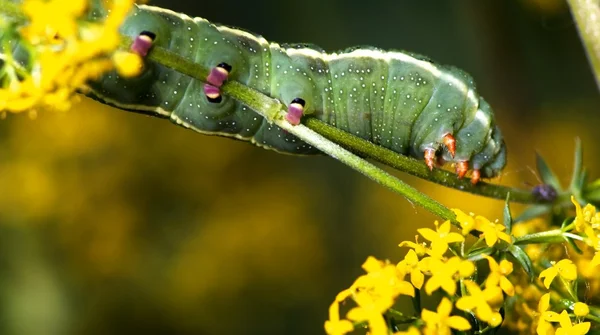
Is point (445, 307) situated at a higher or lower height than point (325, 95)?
lower

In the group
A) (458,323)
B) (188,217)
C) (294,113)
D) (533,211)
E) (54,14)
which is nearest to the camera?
(54,14)

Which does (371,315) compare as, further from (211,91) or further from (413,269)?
(211,91)

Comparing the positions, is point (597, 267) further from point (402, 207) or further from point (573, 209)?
point (402, 207)

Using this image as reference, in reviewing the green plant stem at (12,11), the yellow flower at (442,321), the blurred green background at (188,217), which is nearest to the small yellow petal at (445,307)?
the yellow flower at (442,321)

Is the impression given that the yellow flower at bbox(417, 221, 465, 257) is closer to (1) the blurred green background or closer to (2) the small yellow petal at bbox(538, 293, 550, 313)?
(2) the small yellow petal at bbox(538, 293, 550, 313)

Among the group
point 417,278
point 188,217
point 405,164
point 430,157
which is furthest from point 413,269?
point 188,217

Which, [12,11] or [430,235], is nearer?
[12,11]

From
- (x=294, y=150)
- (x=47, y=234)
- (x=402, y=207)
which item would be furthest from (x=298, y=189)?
(x=294, y=150)
